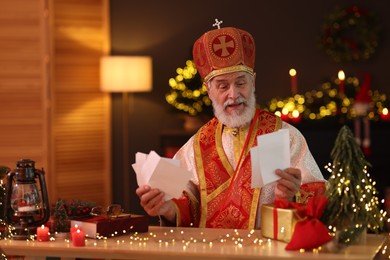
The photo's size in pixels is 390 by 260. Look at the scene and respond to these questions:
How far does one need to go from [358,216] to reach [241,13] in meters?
5.17

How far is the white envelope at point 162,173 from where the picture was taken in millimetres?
3084

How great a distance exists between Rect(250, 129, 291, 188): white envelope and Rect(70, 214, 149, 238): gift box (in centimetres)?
49

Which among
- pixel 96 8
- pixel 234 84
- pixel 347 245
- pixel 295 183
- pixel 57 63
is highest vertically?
pixel 96 8

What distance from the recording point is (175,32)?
816cm

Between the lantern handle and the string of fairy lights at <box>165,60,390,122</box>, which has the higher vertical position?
the string of fairy lights at <box>165,60,390,122</box>

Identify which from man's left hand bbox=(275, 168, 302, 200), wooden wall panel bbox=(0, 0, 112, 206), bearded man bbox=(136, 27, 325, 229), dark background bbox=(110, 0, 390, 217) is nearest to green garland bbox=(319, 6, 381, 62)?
dark background bbox=(110, 0, 390, 217)

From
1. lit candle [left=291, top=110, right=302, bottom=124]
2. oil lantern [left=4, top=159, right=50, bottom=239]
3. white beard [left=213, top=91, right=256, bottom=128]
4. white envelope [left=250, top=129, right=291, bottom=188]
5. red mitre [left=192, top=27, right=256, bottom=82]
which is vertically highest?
red mitre [left=192, top=27, right=256, bottom=82]

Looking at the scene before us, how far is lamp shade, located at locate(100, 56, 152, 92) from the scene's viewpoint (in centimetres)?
767

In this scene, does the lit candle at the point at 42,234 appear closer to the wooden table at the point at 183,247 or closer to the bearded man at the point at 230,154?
the wooden table at the point at 183,247

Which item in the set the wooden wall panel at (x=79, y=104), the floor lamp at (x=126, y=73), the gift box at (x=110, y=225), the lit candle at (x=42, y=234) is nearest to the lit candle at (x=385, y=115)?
the floor lamp at (x=126, y=73)

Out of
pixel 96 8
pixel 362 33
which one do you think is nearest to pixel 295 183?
pixel 362 33

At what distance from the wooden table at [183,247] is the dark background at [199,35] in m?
4.70

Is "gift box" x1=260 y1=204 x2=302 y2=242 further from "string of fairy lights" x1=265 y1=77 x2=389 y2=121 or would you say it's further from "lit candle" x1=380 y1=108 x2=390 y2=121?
"lit candle" x1=380 y1=108 x2=390 y2=121

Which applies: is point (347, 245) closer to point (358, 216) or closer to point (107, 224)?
point (358, 216)
